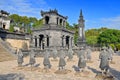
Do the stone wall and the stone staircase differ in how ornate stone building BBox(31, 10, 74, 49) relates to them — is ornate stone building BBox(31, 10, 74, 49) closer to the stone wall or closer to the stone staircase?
the stone wall

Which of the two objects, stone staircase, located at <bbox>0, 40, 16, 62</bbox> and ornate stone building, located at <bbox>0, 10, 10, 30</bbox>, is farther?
ornate stone building, located at <bbox>0, 10, 10, 30</bbox>

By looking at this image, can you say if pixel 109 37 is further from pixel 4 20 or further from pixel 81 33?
pixel 4 20

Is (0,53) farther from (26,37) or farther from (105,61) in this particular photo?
(26,37)

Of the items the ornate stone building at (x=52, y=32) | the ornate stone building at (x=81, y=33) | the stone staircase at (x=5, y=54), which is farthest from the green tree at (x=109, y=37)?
the stone staircase at (x=5, y=54)

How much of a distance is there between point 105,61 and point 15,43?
118ft

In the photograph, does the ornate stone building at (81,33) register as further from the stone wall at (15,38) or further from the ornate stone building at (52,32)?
the stone wall at (15,38)

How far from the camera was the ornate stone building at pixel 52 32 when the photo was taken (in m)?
39.1

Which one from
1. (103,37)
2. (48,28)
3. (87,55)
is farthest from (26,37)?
(103,37)

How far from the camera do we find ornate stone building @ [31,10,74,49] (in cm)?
3909

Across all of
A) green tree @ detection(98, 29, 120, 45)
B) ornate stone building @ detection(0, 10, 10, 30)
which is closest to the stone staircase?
ornate stone building @ detection(0, 10, 10, 30)

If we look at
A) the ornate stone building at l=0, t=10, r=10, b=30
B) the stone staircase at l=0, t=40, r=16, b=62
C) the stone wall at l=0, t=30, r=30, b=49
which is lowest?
the stone staircase at l=0, t=40, r=16, b=62

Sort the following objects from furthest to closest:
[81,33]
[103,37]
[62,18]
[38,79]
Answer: [103,37] → [81,33] → [62,18] → [38,79]

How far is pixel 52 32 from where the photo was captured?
39000mm

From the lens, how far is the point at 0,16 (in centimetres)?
5191
